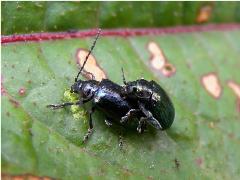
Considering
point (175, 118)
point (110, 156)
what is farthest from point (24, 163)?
point (175, 118)

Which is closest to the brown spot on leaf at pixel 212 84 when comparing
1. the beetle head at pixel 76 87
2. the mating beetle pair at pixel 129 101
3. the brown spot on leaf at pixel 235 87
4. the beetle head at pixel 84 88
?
the brown spot on leaf at pixel 235 87

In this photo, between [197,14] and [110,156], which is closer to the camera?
[110,156]

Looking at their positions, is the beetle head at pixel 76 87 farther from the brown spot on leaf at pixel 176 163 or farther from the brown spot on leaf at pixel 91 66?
the brown spot on leaf at pixel 176 163

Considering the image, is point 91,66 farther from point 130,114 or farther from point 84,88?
point 130,114

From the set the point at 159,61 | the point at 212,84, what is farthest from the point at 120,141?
the point at 212,84

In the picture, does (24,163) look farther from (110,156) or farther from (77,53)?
(77,53)

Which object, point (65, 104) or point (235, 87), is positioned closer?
point (65, 104)
